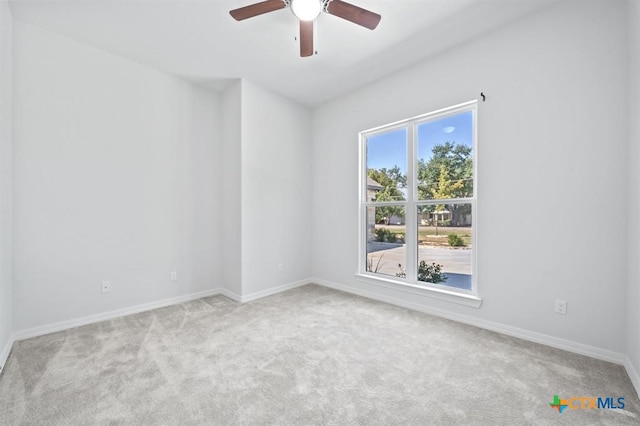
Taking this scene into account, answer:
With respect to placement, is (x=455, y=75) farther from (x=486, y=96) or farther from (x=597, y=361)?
(x=597, y=361)

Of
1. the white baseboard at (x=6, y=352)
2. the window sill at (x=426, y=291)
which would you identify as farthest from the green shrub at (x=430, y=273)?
the white baseboard at (x=6, y=352)

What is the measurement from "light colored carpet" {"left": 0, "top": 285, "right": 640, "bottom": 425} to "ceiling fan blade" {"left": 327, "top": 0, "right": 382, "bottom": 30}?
8.55 feet

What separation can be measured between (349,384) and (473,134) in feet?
8.72

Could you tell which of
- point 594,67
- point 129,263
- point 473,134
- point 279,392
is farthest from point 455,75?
point 129,263

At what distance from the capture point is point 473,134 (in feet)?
9.45

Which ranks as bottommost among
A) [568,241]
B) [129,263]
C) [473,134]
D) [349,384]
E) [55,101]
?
[349,384]

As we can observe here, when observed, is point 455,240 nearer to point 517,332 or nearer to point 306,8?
point 517,332

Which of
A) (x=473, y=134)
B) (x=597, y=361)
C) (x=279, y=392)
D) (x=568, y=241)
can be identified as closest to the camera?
(x=279, y=392)

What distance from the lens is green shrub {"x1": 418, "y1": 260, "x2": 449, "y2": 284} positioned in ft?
10.4

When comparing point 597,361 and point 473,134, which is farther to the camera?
point 473,134

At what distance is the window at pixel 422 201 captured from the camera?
2.96 m

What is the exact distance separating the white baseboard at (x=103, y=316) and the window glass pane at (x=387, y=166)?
2.71 m

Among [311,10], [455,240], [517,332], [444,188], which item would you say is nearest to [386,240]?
[455,240]

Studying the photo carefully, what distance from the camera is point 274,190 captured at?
3.98 meters
